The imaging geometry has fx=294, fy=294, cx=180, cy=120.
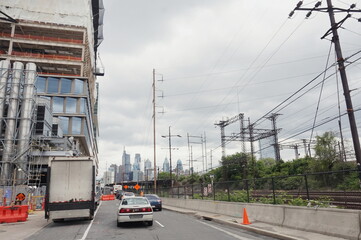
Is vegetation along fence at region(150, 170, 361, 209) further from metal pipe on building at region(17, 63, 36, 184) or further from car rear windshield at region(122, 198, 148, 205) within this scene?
metal pipe on building at region(17, 63, 36, 184)

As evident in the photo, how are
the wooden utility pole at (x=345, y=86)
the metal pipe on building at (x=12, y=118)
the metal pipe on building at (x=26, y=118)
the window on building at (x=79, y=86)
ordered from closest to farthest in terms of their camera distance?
the wooden utility pole at (x=345, y=86) → the metal pipe on building at (x=12, y=118) → the metal pipe on building at (x=26, y=118) → the window on building at (x=79, y=86)

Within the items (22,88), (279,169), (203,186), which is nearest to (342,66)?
(203,186)

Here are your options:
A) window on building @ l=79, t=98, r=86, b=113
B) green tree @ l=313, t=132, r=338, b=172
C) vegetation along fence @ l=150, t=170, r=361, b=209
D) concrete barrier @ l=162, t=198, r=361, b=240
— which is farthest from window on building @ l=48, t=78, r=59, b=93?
concrete barrier @ l=162, t=198, r=361, b=240

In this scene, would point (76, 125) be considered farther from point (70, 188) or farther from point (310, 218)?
point (310, 218)

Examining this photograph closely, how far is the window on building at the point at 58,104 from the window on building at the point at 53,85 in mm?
1754

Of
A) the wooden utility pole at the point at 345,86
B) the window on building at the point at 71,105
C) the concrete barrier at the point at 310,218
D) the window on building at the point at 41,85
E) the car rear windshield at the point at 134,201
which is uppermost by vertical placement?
the window on building at the point at 41,85

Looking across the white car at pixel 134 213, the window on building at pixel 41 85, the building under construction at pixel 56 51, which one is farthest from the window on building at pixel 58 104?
the white car at pixel 134 213

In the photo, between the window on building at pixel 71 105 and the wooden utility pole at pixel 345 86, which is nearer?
the wooden utility pole at pixel 345 86

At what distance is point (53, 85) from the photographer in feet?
211

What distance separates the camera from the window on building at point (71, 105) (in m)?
64.8

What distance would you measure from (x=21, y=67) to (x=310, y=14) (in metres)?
35.2

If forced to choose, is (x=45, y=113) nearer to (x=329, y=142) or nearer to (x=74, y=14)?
(x=74, y=14)

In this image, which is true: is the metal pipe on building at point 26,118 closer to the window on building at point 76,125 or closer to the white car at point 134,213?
the white car at point 134,213

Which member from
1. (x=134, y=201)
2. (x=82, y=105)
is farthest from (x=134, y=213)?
(x=82, y=105)
